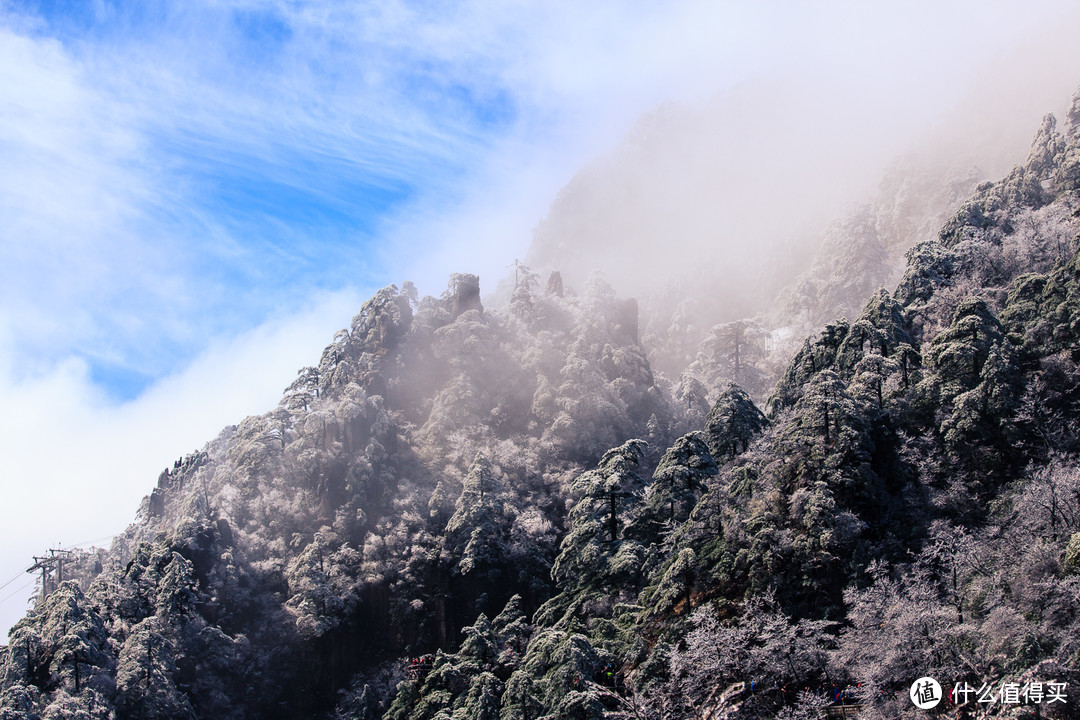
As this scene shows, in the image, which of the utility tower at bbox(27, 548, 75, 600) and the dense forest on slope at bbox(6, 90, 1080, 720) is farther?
the utility tower at bbox(27, 548, 75, 600)

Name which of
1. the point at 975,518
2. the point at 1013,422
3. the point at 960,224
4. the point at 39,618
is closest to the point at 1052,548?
the point at 975,518

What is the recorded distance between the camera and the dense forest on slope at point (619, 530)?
3653cm

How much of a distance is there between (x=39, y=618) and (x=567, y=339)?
2417 inches

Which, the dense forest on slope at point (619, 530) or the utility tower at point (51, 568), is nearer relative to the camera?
the dense forest on slope at point (619, 530)

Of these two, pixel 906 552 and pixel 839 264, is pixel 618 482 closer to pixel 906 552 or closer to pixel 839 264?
pixel 906 552

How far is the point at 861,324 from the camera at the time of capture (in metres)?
58.2

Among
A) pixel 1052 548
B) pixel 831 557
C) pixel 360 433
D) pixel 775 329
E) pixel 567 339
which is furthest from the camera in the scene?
pixel 775 329

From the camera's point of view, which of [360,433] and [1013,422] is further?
[360,433]

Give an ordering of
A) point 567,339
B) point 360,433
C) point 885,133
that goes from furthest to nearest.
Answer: point 885,133
point 567,339
point 360,433

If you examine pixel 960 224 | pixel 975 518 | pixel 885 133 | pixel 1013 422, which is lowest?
pixel 975 518

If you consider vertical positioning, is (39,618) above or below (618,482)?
below

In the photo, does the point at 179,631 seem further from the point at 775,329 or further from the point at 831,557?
the point at 775,329

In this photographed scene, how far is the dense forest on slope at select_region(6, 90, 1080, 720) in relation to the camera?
120 feet

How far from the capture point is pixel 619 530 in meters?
58.0
